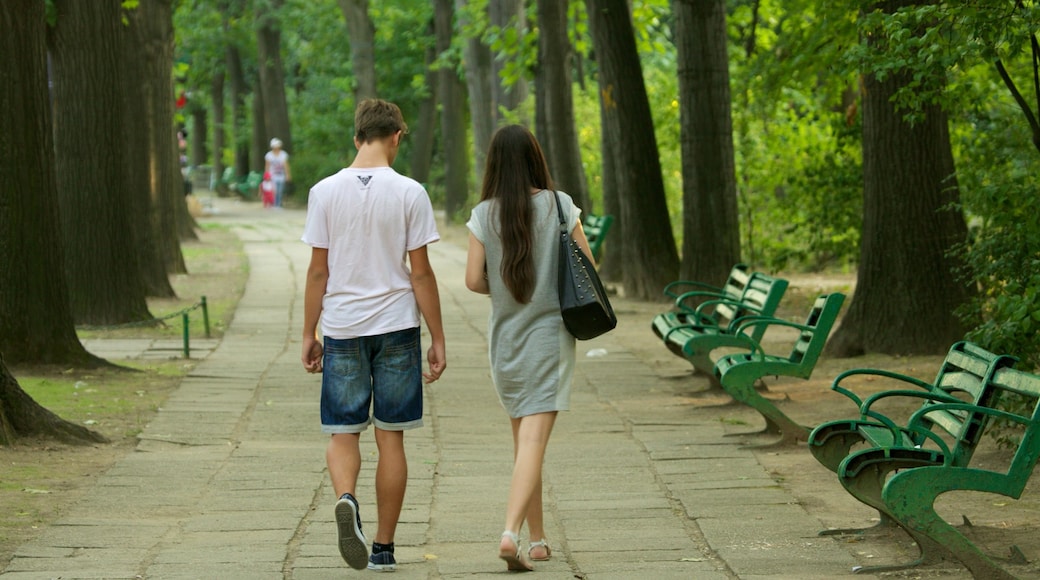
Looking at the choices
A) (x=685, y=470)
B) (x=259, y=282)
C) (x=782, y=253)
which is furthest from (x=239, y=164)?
(x=685, y=470)

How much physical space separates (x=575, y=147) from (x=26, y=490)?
48.0ft

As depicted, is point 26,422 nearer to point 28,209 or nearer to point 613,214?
point 28,209

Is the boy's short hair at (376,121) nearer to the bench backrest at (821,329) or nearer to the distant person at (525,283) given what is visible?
the distant person at (525,283)

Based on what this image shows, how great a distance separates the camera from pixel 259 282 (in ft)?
69.5

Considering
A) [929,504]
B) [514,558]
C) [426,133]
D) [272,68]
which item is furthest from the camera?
[272,68]

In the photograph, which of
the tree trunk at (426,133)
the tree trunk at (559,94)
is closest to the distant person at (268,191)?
the tree trunk at (426,133)

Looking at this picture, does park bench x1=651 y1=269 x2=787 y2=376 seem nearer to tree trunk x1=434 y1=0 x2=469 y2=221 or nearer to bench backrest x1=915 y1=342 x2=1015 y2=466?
bench backrest x1=915 y1=342 x2=1015 y2=466

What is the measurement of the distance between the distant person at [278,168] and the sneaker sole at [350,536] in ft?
116

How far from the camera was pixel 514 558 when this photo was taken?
583cm

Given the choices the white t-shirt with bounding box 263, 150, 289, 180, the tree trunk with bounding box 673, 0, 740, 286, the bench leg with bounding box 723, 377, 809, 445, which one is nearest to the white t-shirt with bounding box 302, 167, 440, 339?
the bench leg with bounding box 723, 377, 809, 445

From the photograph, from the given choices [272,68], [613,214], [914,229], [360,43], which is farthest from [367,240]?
[272,68]

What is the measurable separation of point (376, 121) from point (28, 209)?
575cm

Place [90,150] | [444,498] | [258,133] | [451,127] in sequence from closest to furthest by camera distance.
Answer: [444,498] → [90,150] → [451,127] → [258,133]

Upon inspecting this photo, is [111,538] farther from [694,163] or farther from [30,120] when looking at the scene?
[694,163]
